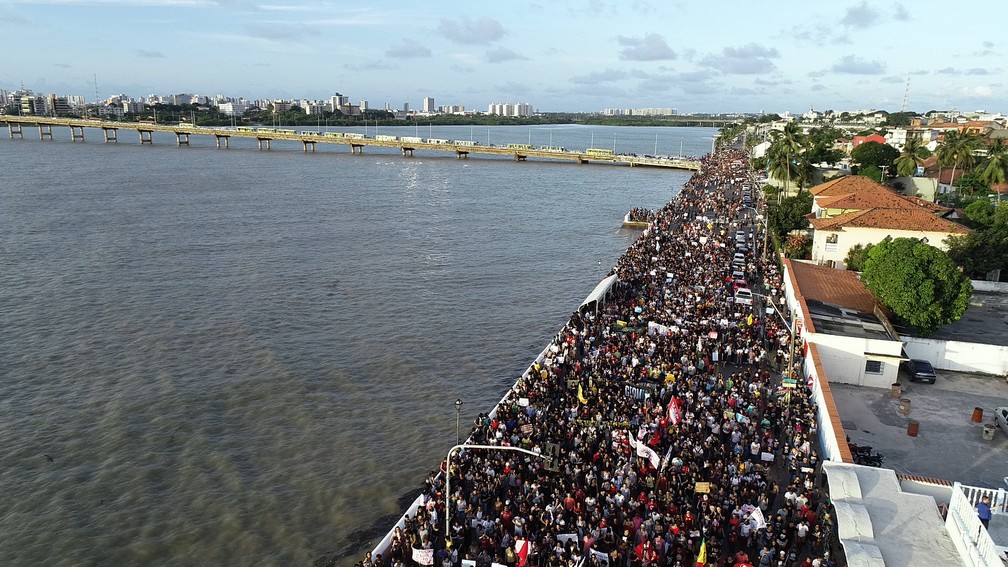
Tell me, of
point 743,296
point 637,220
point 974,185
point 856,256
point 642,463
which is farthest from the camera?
point 637,220

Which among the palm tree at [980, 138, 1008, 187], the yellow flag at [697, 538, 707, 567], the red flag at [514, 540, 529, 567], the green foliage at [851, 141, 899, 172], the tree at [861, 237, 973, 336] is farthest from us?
the green foliage at [851, 141, 899, 172]

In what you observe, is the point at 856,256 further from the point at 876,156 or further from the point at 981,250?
the point at 876,156

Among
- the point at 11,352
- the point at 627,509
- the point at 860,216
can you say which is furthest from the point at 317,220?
the point at 627,509

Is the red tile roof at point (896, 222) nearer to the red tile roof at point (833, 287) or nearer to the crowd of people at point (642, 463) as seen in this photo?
the red tile roof at point (833, 287)

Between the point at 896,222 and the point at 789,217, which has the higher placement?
the point at 896,222

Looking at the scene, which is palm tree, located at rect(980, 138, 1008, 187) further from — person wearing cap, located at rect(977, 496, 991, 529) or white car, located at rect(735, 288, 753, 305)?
person wearing cap, located at rect(977, 496, 991, 529)

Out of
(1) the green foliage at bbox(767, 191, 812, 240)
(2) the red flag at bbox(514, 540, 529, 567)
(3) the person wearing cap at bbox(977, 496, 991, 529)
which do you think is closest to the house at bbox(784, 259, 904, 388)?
(3) the person wearing cap at bbox(977, 496, 991, 529)

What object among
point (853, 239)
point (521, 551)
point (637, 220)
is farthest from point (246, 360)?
point (637, 220)

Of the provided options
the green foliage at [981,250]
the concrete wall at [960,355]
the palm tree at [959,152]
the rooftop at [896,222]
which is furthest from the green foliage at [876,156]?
the concrete wall at [960,355]
